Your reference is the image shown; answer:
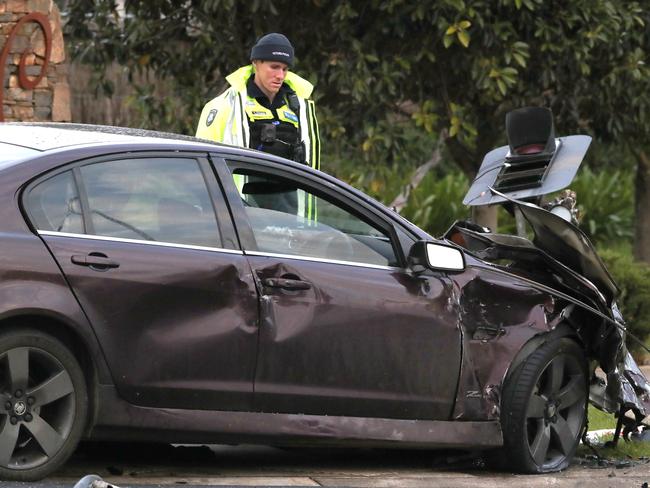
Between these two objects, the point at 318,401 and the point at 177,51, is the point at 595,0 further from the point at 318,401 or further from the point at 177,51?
the point at 318,401

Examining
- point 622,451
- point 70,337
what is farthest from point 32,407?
point 622,451

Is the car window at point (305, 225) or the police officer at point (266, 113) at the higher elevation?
the police officer at point (266, 113)

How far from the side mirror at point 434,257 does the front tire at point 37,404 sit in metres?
1.63

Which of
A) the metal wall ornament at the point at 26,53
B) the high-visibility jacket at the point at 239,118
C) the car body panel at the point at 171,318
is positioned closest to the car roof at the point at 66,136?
the car body panel at the point at 171,318

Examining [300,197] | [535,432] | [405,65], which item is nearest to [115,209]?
[300,197]

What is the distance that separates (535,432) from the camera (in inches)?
275

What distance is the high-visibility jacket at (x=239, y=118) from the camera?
8000 millimetres

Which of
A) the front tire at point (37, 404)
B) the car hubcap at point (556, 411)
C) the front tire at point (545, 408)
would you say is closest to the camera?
the front tire at point (37, 404)

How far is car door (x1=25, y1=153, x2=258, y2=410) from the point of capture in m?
5.66

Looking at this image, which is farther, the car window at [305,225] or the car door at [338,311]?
the car window at [305,225]

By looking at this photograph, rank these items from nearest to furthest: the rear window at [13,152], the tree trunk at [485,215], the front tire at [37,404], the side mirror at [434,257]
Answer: the front tire at [37,404] < the rear window at [13,152] < the side mirror at [434,257] < the tree trunk at [485,215]

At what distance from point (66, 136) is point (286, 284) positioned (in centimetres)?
108

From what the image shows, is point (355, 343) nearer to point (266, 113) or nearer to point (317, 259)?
point (317, 259)

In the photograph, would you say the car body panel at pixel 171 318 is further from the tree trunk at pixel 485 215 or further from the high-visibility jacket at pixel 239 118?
the tree trunk at pixel 485 215
